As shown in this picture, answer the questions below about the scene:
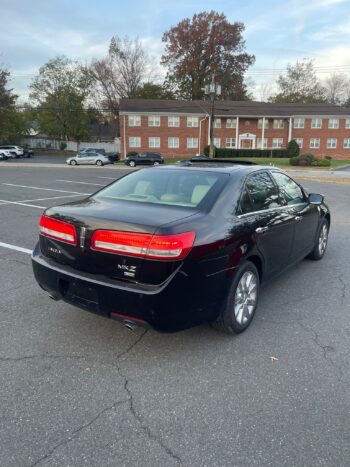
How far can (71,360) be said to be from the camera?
287cm

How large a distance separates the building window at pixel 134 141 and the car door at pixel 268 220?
43.8 m

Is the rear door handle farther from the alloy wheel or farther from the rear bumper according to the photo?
the rear bumper

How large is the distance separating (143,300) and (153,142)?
45.6 m

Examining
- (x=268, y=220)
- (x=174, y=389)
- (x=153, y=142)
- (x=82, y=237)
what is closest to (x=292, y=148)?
(x=153, y=142)

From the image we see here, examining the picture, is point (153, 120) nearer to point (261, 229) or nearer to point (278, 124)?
point (278, 124)

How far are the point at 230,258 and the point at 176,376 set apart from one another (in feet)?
3.38

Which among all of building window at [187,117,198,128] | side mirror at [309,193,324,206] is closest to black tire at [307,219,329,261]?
side mirror at [309,193,324,206]

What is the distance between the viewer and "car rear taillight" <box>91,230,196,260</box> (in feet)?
8.39

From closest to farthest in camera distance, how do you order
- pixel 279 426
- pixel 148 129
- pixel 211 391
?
pixel 279 426, pixel 211 391, pixel 148 129

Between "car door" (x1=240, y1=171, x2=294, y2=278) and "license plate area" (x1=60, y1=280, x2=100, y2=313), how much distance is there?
148 cm

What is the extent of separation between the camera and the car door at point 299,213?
4.31 metres

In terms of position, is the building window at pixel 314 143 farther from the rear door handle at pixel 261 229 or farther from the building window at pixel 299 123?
the rear door handle at pixel 261 229

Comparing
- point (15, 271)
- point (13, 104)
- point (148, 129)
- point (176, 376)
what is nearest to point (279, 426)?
point (176, 376)

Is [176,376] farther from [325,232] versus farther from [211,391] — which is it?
[325,232]
